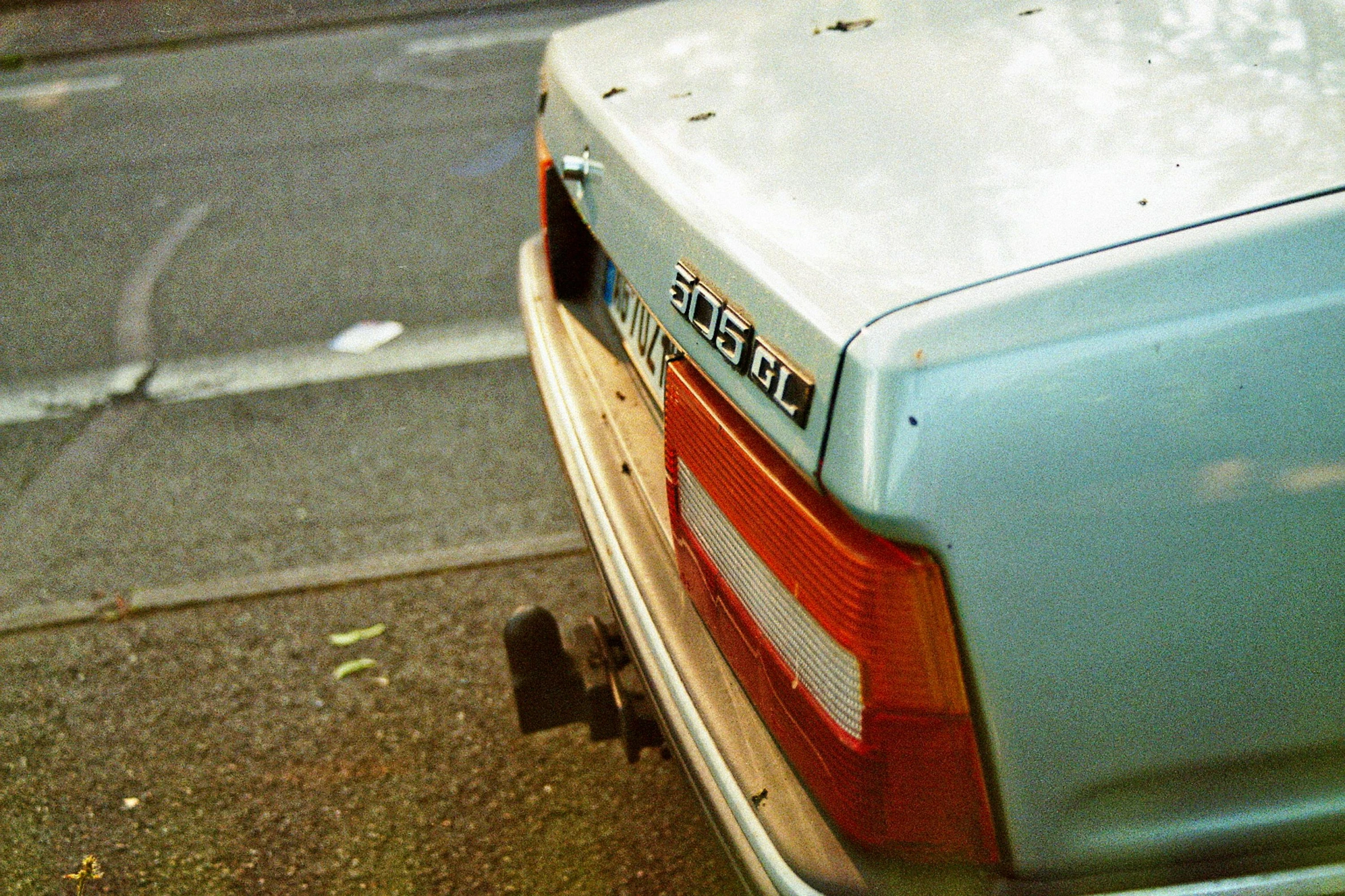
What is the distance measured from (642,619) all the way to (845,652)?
545 millimetres

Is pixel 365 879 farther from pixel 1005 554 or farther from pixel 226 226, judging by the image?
pixel 226 226

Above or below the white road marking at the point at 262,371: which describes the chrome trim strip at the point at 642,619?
above

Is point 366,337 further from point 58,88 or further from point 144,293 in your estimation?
point 58,88

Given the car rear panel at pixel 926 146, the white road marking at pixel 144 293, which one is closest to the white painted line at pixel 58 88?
the white road marking at pixel 144 293

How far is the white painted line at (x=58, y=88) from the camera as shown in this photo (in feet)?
28.2

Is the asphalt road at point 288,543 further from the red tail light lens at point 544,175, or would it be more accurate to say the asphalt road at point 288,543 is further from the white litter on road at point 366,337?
the red tail light lens at point 544,175

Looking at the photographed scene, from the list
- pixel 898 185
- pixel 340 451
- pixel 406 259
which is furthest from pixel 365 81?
pixel 898 185

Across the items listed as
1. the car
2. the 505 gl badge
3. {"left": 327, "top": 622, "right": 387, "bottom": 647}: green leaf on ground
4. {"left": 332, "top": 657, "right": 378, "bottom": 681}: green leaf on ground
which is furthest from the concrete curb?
the 505 gl badge

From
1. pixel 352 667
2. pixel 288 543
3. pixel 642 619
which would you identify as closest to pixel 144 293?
pixel 288 543

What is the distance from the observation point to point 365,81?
816 cm

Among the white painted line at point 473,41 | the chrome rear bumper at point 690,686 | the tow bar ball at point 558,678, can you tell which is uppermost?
the chrome rear bumper at point 690,686

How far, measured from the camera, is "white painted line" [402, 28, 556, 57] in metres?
8.83

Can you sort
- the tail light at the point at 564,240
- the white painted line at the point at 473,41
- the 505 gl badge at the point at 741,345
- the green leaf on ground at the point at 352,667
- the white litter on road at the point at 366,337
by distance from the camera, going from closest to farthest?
the 505 gl badge at the point at 741,345
the tail light at the point at 564,240
the green leaf on ground at the point at 352,667
the white litter on road at the point at 366,337
the white painted line at the point at 473,41

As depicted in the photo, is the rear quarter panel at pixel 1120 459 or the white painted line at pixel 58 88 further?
the white painted line at pixel 58 88
